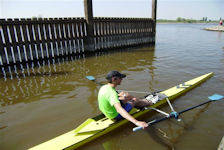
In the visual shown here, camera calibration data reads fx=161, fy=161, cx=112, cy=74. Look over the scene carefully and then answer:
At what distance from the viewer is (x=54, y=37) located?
10.5m

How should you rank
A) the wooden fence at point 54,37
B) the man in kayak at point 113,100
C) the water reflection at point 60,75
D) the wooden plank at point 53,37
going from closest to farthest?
the man in kayak at point 113,100 → the water reflection at point 60,75 → the wooden fence at point 54,37 → the wooden plank at point 53,37

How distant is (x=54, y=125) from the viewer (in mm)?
4445

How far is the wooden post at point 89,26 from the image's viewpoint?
11301 mm

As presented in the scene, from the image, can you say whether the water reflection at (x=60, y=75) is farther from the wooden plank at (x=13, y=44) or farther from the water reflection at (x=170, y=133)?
the water reflection at (x=170, y=133)

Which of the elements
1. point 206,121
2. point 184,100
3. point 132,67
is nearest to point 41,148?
point 206,121

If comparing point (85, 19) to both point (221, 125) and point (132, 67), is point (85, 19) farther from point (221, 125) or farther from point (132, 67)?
point (221, 125)

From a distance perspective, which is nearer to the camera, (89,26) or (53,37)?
(53,37)

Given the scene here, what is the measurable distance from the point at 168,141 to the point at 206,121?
1587mm

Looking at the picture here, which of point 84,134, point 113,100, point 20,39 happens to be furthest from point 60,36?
point 113,100

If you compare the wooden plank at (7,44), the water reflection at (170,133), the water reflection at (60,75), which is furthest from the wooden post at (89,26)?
the water reflection at (170,133)

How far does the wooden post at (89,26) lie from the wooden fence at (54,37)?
0.25 feet

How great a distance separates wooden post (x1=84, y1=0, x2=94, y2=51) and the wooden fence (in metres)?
0.08

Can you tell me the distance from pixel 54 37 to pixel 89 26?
8.97 ft

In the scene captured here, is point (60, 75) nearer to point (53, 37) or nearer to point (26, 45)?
point (26, 45)
